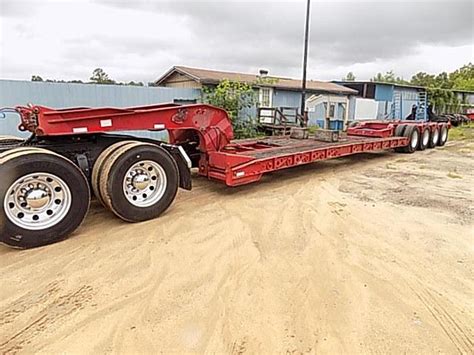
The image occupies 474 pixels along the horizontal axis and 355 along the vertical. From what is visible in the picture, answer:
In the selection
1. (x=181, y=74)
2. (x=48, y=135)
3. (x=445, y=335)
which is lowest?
(x=445, y=335)

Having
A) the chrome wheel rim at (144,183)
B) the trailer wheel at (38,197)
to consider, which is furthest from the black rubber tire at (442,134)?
the trailer wheel at (38,197)

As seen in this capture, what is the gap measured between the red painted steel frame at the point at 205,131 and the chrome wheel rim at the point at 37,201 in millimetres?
712

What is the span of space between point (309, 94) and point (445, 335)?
58.9 feet

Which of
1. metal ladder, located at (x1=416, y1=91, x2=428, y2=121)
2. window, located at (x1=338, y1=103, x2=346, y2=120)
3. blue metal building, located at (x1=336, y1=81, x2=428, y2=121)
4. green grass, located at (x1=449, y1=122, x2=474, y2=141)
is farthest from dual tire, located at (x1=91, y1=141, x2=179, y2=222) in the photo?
metal ladder, located at (x1=416, y1=91, x2=428, y2=121)

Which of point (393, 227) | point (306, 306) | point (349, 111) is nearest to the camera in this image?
point (306, 306)

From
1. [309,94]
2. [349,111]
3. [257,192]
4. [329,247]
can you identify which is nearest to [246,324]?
[329,247]

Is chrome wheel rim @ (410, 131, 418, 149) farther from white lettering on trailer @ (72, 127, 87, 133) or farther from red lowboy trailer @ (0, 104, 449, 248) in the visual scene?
Result: white lettering on trailer @ (72, 127, 87, 133)

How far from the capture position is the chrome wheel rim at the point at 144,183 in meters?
4.92

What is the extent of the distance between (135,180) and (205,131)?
67.3 inches

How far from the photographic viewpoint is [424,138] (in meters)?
12.7

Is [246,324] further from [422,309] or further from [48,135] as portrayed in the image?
[48,135]

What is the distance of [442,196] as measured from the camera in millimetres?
6688

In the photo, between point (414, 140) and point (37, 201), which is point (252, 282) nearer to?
point (37, 201)

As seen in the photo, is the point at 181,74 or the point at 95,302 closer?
the point at 95,302
